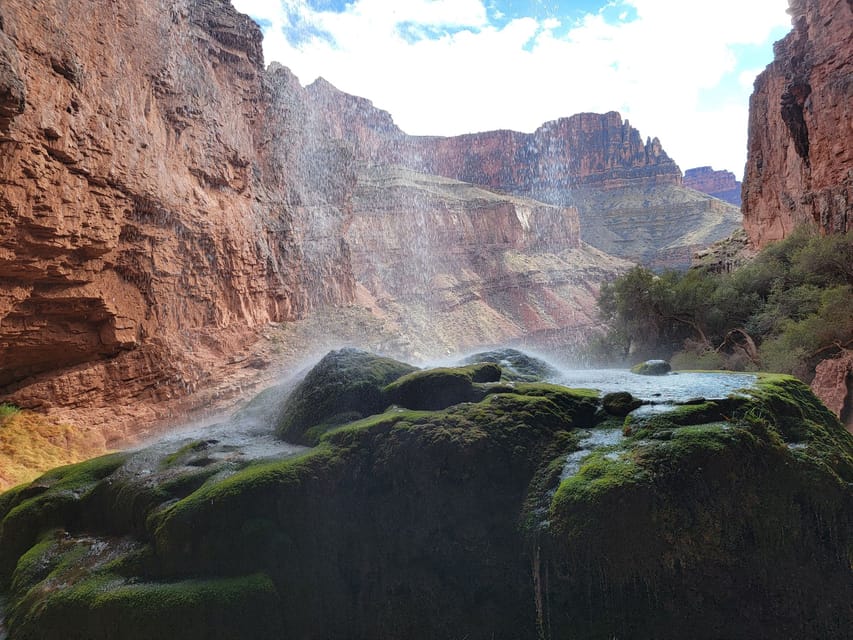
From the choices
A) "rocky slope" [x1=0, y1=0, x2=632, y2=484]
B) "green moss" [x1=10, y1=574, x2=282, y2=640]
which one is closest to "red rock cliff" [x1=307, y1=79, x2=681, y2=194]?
"rocky slope" [x1=0, y1=0, x2=632, y2=484]

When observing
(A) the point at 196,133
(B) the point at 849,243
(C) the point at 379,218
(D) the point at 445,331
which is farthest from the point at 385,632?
(C) the point at 379,218

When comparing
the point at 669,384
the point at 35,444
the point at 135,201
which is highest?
the point at 135,201

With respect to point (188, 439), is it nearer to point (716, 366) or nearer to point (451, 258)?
point (716, 366)

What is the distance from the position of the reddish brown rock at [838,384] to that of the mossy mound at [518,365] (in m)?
6.83

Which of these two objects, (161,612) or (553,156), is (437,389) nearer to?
(161,612)

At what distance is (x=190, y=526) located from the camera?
638 centimetres

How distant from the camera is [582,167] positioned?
115 meters

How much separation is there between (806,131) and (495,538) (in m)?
29.3

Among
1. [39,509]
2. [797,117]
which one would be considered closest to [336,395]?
[39,509]

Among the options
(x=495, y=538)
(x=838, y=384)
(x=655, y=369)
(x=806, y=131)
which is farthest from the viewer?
(x=806, y=131)

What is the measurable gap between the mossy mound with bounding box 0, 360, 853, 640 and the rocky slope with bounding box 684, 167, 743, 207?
518 ft

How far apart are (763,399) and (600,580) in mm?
3709

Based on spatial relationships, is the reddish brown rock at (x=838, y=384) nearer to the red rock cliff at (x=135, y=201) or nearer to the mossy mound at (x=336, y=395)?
the mossy mound at (x=336, y=395)

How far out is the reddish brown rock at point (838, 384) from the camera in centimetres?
1195
